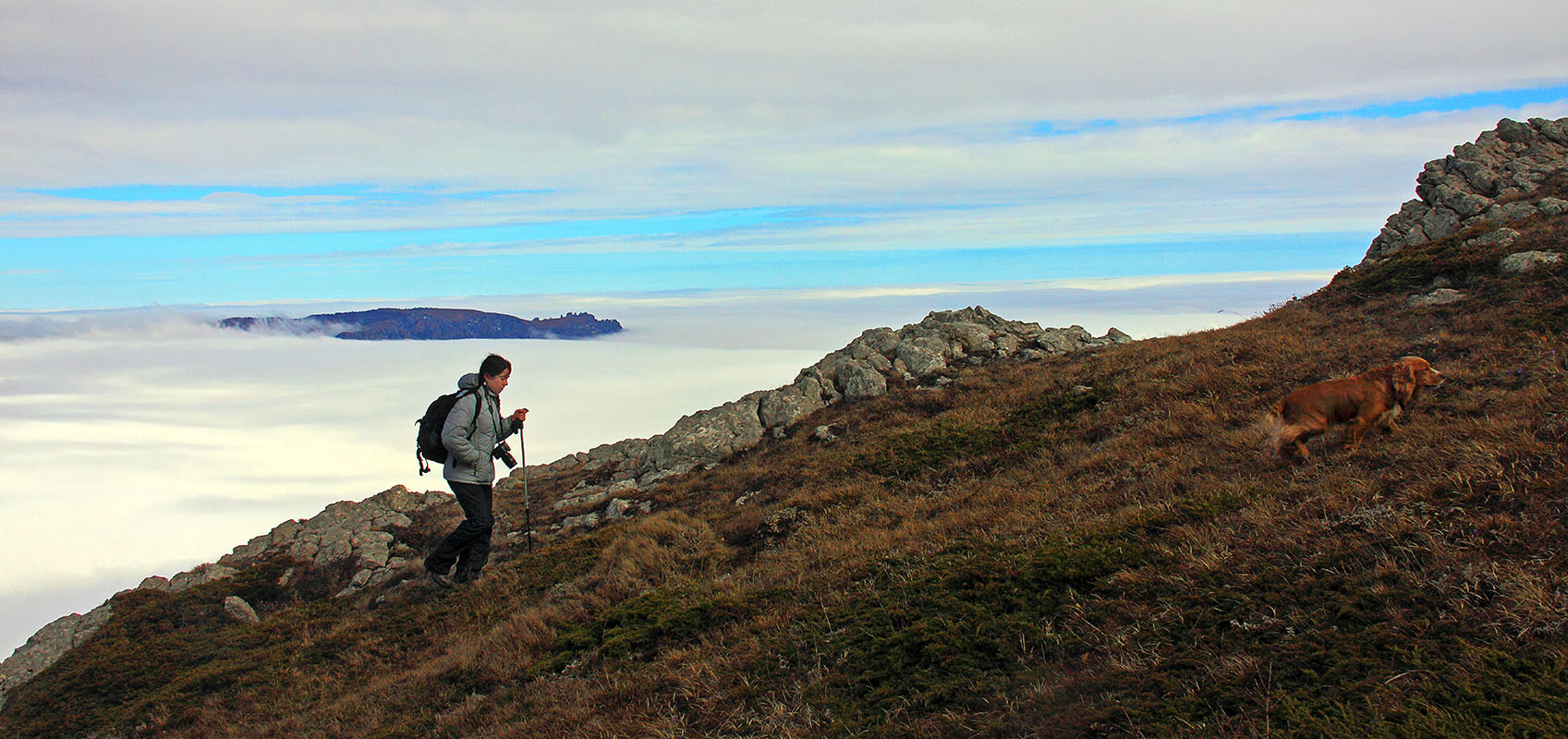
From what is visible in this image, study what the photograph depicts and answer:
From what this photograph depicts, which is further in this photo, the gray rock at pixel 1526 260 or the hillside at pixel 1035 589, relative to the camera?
the gray rock at pixel 1526 260

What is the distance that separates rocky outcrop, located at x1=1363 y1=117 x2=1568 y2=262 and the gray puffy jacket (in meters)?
24.0

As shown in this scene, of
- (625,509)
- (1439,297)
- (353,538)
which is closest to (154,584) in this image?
(353,538)

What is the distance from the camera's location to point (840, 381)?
20.5 m

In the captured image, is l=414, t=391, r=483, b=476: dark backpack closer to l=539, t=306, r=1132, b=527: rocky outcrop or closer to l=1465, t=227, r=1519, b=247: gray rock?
l=539, t=306, r=1132, b=527: rocky outcrop

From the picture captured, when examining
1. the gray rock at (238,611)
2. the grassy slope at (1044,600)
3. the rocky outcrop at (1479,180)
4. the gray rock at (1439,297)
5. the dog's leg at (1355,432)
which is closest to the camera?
the grassy slope at (1044,600)

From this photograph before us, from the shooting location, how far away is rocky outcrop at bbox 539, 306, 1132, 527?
19.3 meters

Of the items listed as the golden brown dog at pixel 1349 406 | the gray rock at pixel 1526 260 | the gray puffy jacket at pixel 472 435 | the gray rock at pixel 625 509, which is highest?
the gray rock at pixel 1526 260

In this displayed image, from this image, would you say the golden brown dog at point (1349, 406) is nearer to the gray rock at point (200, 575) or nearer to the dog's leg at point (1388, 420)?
the dog's leg at point (1388, 420)

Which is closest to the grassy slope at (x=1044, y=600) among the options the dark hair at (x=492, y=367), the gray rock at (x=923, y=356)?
the dark hair at (x=492, y=367)

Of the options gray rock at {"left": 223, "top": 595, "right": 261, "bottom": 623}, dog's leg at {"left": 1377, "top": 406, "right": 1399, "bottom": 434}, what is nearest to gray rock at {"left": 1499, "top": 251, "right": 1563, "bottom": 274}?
dog's leg at {"left": 1377, "top": 406, "right": 1399, "bottom": 434}

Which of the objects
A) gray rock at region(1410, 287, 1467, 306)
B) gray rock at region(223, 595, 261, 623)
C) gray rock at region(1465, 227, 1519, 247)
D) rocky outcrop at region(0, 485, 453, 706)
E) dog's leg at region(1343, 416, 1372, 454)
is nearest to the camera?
dog's leg at region(1343, 416, 1372, 454)

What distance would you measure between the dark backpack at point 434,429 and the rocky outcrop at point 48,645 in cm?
872

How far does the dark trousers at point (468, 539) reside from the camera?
10.5m

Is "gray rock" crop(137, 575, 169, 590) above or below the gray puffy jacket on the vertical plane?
below
